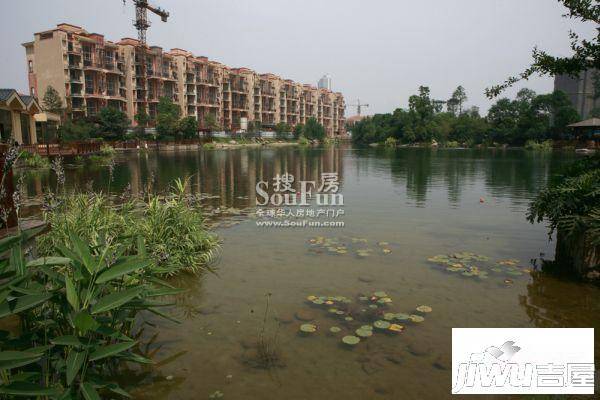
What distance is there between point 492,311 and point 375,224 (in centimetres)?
511

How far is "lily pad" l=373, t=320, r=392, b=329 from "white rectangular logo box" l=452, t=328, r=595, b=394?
2.46 feet

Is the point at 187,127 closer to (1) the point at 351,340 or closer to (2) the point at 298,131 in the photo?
(2) the point at 298,131

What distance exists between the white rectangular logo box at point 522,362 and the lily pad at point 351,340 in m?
0.98

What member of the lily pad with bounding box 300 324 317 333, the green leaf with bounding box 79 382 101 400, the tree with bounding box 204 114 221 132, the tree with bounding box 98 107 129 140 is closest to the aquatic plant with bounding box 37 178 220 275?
the lily pad with bounding box 300 324 317 333

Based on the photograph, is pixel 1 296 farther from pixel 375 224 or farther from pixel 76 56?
pixel 76 56

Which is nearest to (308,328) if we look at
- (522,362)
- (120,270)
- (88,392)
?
(522,362)

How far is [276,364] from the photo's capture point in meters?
4.18

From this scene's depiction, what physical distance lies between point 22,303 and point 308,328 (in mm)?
2973

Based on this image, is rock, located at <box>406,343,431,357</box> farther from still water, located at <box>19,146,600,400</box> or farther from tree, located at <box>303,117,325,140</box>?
tree, located at <box>303,117,325,140</box>

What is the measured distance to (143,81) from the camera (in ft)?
214

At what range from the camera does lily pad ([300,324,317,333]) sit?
484 cm

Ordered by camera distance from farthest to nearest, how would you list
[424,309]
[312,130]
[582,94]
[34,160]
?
1. [312,130]
2. [582,94]
3. [34,160]
4. [424,309]

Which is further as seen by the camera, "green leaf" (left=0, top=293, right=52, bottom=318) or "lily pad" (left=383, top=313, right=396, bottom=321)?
"lily pad" (left=383, top=313, right=396, bottom=321)

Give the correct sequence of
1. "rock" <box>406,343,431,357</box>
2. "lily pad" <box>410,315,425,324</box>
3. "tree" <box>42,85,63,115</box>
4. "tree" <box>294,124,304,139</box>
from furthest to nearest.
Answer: "tree" <box>294,124,304,139</box> → "tree" <box>42,85,63,115</box> → "lily pad" <box>410,315,425,324</box> → "rock" <box>406,343,431,357</box>
